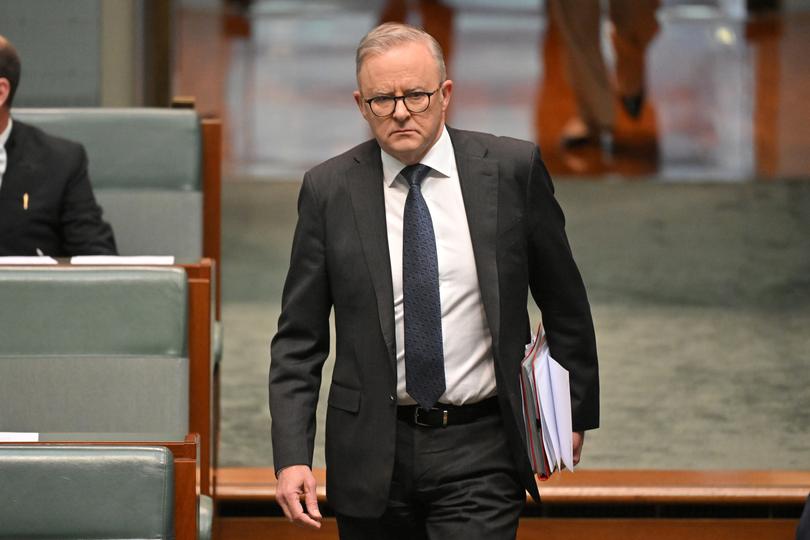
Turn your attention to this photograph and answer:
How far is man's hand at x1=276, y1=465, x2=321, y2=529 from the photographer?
94 cm

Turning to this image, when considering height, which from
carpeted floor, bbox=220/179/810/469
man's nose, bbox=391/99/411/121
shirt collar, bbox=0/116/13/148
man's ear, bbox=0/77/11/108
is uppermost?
man's nose, bbox=391/99/411/121

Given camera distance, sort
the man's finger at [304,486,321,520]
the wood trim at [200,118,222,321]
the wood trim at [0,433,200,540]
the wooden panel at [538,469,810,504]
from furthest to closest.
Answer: the wood trim at [200,118,222,321], the wooden panel at [538,469,810,504], the wood trim at [0,433,200,540], the man's finger at [304,486,321,520]

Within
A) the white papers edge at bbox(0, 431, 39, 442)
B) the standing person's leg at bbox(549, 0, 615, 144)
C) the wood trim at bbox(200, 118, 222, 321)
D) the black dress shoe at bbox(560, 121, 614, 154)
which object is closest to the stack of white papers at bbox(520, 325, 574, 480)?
the white papers edge at bbox(0, 431, 39, 442)

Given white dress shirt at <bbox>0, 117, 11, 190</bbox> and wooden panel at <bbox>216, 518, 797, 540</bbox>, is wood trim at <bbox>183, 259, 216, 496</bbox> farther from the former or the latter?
white dress shirt at <bbox>0, 117, 11, 190</bbox>

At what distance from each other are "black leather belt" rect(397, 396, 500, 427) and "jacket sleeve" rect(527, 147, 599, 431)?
0.07 metres

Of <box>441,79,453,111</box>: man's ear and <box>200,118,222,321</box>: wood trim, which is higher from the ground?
<box>441,79,453,111</box>: man's ear

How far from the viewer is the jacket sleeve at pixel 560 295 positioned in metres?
0.99

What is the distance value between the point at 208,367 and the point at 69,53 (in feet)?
2.99

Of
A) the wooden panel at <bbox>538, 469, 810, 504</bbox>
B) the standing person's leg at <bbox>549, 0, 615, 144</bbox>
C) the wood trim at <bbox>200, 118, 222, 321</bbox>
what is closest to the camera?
the wooden panel at <bbox>538, 469, 810, 504</bbox>

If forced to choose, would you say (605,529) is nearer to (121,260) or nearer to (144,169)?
(121,260)

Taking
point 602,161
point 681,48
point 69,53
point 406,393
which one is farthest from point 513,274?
point 681,48

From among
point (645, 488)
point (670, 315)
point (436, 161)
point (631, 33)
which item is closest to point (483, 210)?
point (436, 161)

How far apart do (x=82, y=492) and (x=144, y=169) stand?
878 mm

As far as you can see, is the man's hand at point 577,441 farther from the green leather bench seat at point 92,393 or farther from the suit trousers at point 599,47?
the suit trousers at point 599,47
